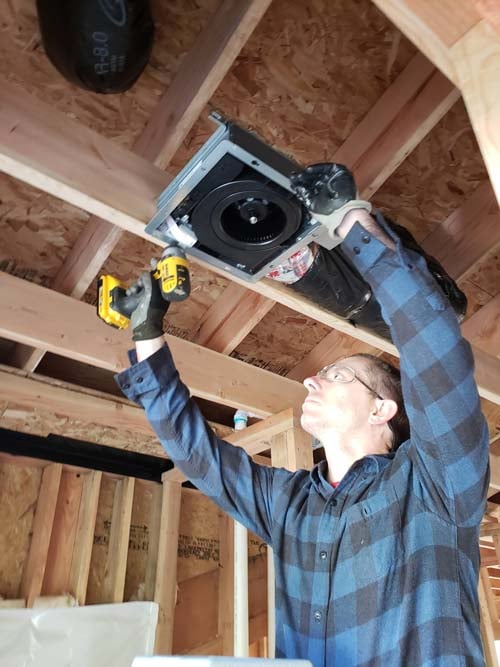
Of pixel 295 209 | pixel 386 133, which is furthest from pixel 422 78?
pixel 295 209

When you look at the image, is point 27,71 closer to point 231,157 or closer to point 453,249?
point 231,157

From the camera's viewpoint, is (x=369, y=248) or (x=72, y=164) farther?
(x=72, y=164)

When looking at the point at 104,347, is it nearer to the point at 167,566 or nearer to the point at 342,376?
the point at 342,376

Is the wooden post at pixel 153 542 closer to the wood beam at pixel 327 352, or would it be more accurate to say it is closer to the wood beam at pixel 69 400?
the wood beam at pixel 69 400

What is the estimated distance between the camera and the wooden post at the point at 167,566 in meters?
2.64

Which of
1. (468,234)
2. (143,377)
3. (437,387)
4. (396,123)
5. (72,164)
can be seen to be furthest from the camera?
(468,234)

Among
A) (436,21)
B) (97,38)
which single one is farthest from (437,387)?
(97,38)

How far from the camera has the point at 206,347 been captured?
92.9 inches

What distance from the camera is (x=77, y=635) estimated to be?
2.06 metres

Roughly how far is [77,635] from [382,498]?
1.70 m

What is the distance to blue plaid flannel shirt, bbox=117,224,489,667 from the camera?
79cm

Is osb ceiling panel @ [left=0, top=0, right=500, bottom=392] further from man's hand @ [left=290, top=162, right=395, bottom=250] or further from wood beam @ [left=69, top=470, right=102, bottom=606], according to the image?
wood beam @ [left=69, top=470, right=102, bottom=606]

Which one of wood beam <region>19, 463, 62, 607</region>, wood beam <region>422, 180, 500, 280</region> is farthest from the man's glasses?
wood beam <region>19, 463, 62, 607</region>

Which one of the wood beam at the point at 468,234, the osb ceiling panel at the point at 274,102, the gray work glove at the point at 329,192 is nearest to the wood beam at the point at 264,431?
the osb ceiling panel at the point at 274,102
